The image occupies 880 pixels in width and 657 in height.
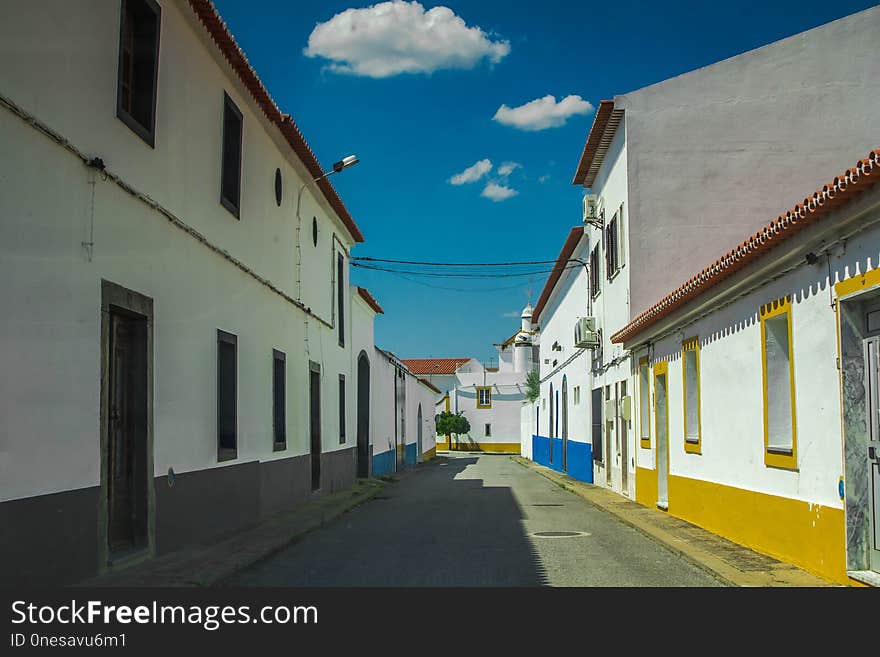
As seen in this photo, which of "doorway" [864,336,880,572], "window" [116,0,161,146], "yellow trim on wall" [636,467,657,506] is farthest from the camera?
"yellow trim on wall" [636,467,657,506]

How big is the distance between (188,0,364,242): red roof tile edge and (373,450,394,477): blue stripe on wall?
34.6 ft

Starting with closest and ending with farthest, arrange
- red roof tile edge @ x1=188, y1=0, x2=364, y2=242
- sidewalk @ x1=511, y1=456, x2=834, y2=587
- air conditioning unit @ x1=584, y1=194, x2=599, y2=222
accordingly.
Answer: sidewalk @ x1=511, y1=456, x2=834, y2=587 → red roof tile edge @ x1=188, y1=0, x2=364, y2=242 → air conditioning unit @ x1=584, y1=194, x2=599, y2=222

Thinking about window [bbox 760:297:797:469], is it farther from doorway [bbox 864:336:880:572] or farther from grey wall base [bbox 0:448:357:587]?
grey wall base [bbox 0:448:357:587]

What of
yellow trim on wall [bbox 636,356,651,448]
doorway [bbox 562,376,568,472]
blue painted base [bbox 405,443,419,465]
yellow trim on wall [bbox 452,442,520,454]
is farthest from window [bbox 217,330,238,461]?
yellow trim on wall [bbox 452,442,520,454]

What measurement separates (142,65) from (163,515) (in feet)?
15.8

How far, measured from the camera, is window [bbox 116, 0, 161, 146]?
32.6 feet

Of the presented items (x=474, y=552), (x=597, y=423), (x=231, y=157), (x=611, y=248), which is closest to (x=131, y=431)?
(x=474, y=552)

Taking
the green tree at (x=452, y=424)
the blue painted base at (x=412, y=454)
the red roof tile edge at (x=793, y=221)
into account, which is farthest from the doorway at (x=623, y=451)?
the green tree at (x=452, y=424)

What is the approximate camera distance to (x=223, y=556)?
1078 cm

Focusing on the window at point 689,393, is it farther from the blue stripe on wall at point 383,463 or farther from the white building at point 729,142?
the blue stripe on wall at point 383,463

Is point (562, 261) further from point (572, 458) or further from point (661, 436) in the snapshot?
point (661, 436)

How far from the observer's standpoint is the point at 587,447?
26781 millimetres

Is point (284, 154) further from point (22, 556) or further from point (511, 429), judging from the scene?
point (511, 429)

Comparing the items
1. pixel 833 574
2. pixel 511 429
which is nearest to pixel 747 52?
pixel 833 574
